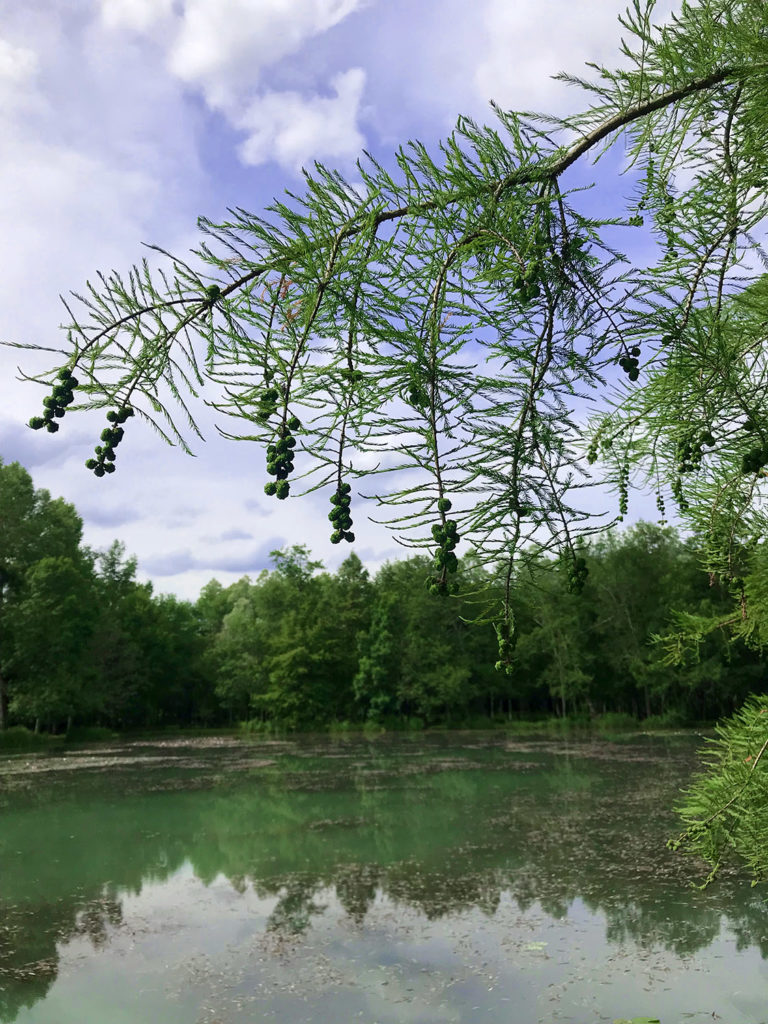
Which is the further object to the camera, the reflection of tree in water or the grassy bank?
the grassy bank

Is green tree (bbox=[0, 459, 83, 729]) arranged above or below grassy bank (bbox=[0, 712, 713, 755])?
above

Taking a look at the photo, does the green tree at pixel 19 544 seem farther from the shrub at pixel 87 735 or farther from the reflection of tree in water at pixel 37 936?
the reflection of tree in water at pixel 37 936

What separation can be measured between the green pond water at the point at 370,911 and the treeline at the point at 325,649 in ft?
50.5

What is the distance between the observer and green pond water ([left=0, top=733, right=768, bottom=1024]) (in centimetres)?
573

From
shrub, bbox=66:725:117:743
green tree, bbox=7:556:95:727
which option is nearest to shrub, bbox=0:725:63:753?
green tree, bbox=7:556:95:727

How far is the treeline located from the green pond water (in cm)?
1540

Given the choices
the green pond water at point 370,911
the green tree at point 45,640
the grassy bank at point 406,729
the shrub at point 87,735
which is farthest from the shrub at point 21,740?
the green pond water at point 370,911

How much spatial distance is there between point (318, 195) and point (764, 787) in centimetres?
209

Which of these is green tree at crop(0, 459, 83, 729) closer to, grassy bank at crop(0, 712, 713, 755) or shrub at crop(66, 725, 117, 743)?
grassy bank at crop(0, 712, 713, 755)

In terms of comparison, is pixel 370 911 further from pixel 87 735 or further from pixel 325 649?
pixel 325 649

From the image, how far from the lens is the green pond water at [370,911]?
5.73m

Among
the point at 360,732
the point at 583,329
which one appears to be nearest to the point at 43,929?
the point at 583,329

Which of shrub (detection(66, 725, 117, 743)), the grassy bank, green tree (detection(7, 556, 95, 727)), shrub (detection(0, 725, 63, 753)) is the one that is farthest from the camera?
shrub (detection(66, 725, 117, 743))

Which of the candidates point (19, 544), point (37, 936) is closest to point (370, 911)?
point (37, 936)
